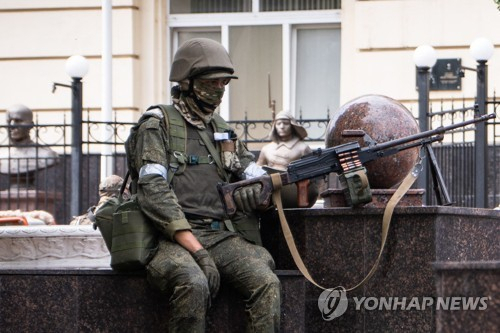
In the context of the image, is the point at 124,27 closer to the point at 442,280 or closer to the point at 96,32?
the point at 96,32

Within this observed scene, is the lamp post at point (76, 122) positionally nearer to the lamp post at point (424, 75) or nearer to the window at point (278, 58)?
the window at point (278, 58)

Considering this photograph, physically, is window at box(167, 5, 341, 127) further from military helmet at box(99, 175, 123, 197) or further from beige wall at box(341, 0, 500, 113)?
military helmet at box(99, 175, 123, 197)

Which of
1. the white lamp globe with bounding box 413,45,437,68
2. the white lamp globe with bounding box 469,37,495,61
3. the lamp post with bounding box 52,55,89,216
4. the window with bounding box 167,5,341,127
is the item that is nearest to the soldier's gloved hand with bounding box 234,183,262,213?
the white lamp globe with bounding box 469,37,495,61

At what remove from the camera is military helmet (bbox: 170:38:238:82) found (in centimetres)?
848

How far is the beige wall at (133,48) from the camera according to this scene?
58.6 feet

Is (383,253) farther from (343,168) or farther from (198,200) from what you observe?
(198,200)

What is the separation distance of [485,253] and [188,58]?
213 centimetres

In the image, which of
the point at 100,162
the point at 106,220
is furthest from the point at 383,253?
the point at 100,162

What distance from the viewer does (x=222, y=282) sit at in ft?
27.3

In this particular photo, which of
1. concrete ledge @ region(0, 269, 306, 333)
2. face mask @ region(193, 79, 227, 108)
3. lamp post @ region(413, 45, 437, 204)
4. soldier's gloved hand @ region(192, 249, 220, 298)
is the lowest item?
concrete ledge @ region(0, 269, 306, 333)

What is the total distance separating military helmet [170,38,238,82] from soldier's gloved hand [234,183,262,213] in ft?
2.08

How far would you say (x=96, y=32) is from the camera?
18.7m

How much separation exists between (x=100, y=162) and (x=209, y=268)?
9547mm

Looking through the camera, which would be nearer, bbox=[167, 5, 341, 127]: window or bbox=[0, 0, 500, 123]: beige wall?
bbox=[0, 0, 500, 123]: beige wall
